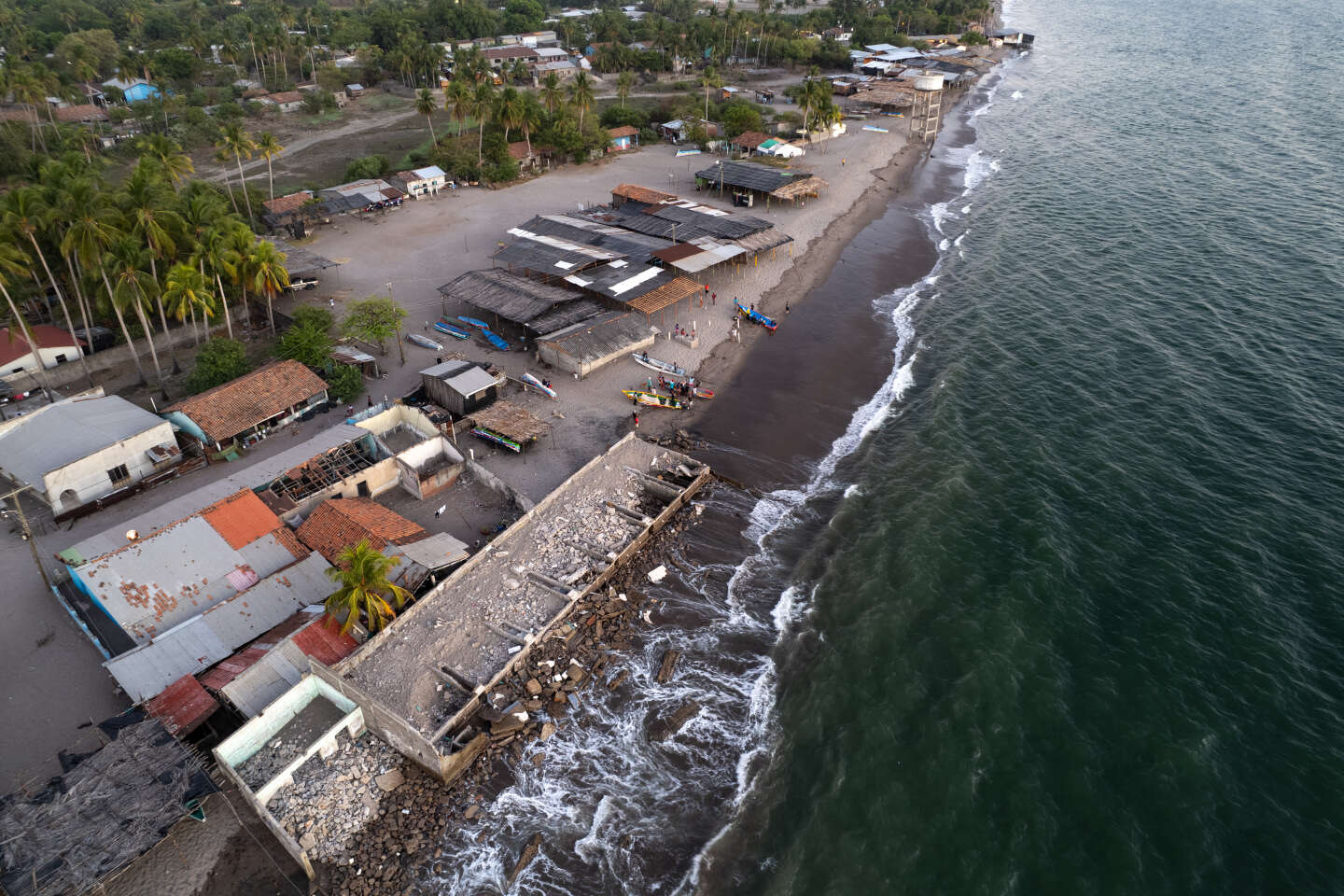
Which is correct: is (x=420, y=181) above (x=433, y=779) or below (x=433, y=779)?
above

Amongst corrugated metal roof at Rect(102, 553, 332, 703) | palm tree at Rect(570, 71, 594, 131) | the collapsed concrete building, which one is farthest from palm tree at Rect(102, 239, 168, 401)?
palm tree at Rect(570, 71, 594, 131)

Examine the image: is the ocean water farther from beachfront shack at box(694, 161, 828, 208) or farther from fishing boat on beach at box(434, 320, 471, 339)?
fishing boat on beach at box(434, 320, 471, 339)

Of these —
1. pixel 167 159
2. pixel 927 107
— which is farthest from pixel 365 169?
pixel 927 107

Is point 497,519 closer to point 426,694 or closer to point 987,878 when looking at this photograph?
point 426,694

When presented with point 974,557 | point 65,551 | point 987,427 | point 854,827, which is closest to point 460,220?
point 65,551

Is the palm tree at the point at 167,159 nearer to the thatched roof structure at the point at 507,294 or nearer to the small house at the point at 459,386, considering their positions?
the thatched roof structure at the point at 507,294

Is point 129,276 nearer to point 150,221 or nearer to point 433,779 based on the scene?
point 150,221

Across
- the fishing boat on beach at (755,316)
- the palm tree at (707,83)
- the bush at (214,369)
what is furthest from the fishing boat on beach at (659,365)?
the palm tree at (707,83)
